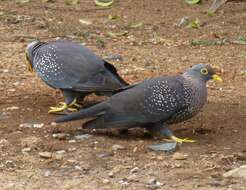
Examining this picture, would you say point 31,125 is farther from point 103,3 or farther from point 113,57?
point 103,3

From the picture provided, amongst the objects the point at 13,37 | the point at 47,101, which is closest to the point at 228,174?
the point at 47,101

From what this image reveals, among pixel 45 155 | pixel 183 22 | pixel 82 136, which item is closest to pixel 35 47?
pixel 82 136

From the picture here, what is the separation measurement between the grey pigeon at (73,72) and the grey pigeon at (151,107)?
483 millimetres

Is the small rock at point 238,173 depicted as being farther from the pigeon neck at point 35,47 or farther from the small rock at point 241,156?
the pigeon neck at point 35,47

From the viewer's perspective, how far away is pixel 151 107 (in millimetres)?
6020

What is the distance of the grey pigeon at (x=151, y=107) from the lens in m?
6.00

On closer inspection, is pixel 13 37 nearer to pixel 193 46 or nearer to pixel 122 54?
pixel 122 54

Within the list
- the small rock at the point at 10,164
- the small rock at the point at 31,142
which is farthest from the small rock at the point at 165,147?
the small rock at the point at 10,164

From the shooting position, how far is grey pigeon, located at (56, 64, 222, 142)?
600cm

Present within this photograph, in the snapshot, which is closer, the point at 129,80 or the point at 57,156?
the point at 57,156

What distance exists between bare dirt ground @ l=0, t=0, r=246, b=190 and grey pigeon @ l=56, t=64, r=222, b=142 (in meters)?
0.15

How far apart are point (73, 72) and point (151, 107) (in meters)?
0.97

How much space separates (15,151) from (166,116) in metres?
1.16

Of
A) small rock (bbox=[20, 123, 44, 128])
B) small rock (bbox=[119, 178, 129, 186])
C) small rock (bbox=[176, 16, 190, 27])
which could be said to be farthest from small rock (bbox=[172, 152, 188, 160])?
small rock (bbox=[176, 16, 190, 27])
